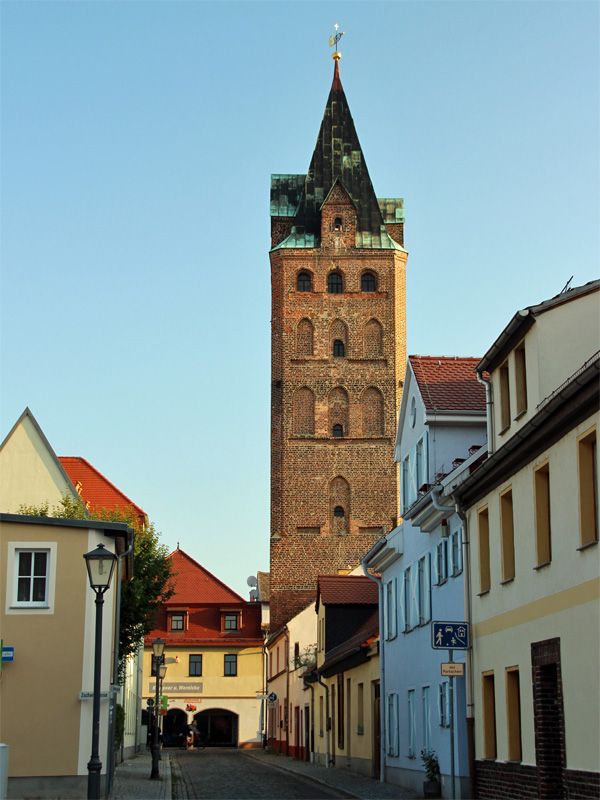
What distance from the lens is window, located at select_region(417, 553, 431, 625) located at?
2648 cm

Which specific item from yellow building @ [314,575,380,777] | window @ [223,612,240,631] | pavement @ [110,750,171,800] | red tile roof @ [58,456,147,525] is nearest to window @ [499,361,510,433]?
pavement @ [110,750,171,800]

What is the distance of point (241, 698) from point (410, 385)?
44.5m

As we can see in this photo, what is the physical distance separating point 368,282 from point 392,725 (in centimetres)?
4366

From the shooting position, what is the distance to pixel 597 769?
14820 millimetres

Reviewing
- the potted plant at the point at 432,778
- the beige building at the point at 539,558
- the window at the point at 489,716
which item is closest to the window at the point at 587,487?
the beige building at the point at 539,558

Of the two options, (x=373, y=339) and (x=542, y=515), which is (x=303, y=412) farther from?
(x=542, y=515)

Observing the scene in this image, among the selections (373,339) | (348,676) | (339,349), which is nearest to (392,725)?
(348,676)

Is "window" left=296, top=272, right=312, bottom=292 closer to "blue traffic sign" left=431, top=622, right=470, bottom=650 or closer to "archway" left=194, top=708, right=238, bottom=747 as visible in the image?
"archway" left=194, top=708, right=238, bottom=747

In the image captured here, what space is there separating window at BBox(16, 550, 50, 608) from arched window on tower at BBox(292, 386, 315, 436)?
46337 millimetres

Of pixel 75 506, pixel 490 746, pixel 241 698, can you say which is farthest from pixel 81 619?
pixel 241 698

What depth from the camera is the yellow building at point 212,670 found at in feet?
226

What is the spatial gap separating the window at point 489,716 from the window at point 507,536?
200cm

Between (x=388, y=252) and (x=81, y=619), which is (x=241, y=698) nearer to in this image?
(x=388, y=252)

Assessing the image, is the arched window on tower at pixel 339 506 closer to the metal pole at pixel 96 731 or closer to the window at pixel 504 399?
the window at pixel 504 399
